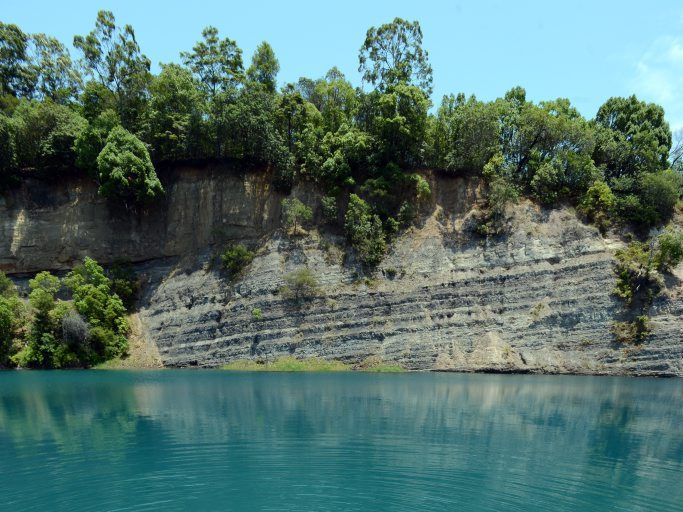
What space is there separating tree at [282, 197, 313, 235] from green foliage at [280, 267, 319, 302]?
231 inches

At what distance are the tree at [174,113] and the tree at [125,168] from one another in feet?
10.1

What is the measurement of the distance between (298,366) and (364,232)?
1352 cm

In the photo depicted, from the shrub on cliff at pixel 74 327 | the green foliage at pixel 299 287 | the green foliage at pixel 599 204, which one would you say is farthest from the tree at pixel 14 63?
the green foliage at pixel 599 204

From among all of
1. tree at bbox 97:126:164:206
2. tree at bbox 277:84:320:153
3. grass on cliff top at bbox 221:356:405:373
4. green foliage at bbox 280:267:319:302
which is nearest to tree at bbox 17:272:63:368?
tree at bbox 97:126:164:206

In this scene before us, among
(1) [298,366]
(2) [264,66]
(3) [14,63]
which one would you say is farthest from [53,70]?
(1) [298,366]

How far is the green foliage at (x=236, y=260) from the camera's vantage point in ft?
159

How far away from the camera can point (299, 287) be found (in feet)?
148

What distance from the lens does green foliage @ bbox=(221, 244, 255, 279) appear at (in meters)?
48.5

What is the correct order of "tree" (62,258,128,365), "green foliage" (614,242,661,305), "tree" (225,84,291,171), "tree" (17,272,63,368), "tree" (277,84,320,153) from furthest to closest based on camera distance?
"tree" (277,84,320,153) < "tree" (225,84,291,171) < "tree" (62,258,128,365) < "tree" (17,272,63,368) < "green foliage" (614,242,661,305)

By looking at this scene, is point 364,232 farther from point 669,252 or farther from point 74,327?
point 74,327

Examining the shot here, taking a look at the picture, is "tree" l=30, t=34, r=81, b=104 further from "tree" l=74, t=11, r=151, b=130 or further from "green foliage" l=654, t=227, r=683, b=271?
"green foliage" l=654, t=227, r=683, b=271

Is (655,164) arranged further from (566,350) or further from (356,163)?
(356,163)

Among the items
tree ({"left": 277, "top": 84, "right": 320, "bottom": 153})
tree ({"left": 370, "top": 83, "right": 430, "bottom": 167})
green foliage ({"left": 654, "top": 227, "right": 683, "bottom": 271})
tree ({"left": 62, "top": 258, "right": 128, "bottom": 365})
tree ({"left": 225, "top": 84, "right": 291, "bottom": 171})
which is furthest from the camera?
tree ({"left": 277, "top": 84, "right": 320, "bottom": 153})

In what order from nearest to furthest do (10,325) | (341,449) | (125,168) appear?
1. (341,449)
2. (10,325)
3. (125,168)
